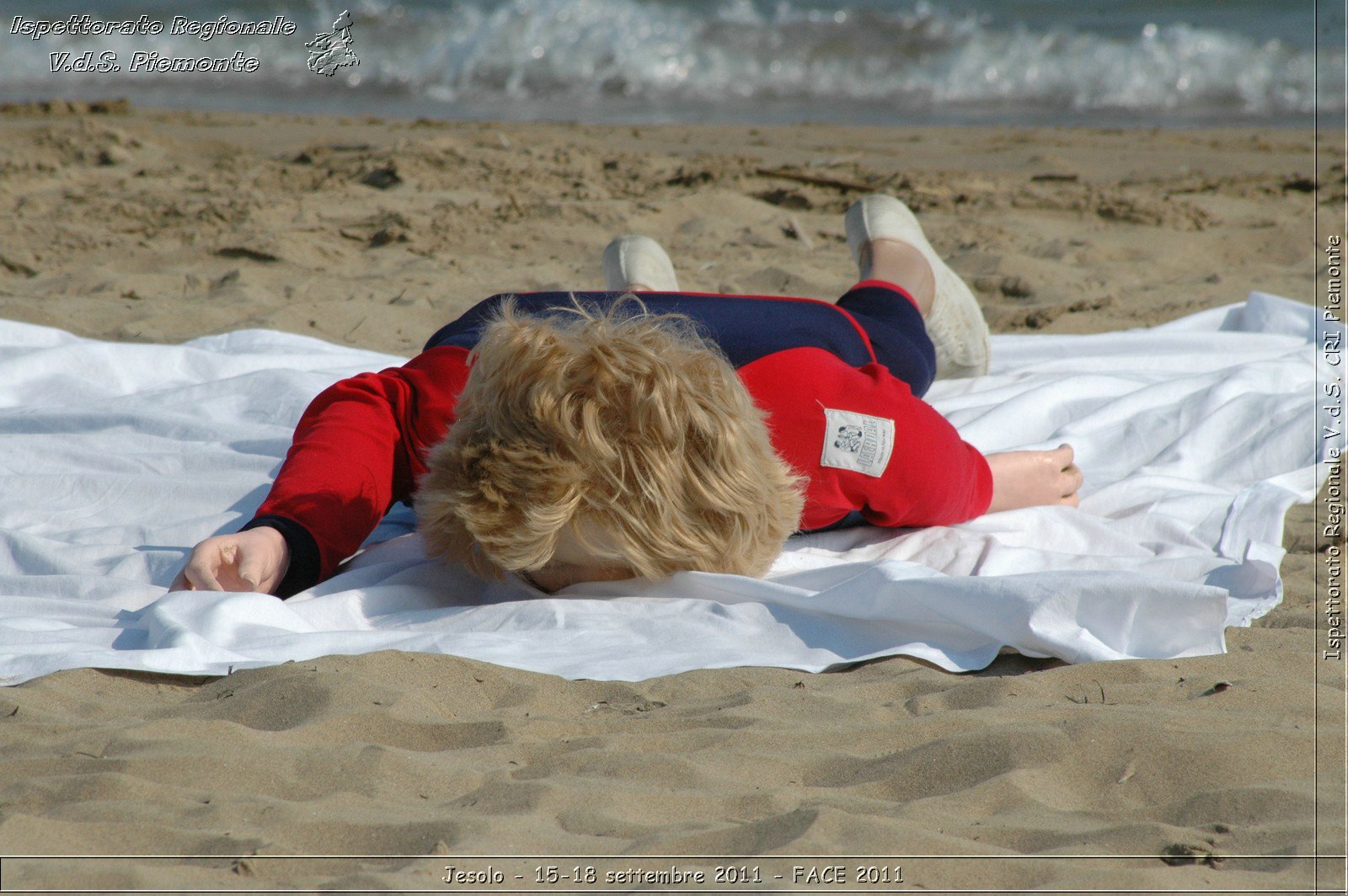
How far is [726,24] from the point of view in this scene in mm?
10344

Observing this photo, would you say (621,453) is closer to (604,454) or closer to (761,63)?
(604,454)

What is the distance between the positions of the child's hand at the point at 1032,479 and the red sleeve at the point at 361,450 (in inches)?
46.5

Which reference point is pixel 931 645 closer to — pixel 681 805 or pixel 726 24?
pixel 681 805

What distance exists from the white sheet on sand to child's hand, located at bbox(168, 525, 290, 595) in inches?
2.4

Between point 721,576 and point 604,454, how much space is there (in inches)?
15.4

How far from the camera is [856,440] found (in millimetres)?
2242

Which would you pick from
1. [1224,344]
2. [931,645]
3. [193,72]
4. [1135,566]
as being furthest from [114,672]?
[193,72]

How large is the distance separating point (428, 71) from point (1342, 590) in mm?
9049

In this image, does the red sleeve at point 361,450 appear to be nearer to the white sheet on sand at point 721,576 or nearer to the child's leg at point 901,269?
the white sheet on sand at point 721,576

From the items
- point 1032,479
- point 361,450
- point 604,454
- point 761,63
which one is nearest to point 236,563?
point 361,450

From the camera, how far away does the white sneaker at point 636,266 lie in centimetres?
344

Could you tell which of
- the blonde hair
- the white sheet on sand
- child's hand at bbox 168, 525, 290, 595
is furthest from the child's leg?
child's hand at bbox 168, 525, 290, 595

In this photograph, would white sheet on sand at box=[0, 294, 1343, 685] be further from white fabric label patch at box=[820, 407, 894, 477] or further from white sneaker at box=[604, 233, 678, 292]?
white sneaker at box=[604, 233, 678, 292]

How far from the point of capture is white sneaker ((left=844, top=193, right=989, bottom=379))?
10.9 feet
